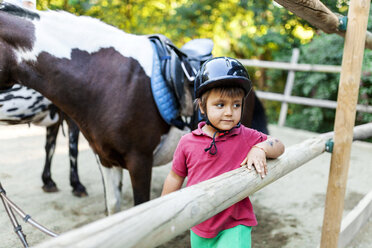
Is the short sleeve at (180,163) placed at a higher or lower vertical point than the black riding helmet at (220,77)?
lower

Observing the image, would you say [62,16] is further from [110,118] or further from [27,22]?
[110,118]

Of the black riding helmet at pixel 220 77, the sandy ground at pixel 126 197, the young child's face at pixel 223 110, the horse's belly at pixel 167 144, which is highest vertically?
the black riding helmet at pixel 220 77

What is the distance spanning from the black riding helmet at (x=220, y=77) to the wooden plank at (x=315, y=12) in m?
0.39

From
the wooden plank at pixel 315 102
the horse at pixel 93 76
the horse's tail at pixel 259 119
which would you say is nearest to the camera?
the horse at pixel 93 76

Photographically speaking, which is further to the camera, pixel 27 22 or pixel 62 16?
pixel 62 16

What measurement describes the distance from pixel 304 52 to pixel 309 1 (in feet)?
19.1

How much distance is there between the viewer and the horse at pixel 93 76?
5.85 ft

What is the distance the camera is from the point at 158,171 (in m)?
4.08

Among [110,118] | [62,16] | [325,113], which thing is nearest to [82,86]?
[110,118]

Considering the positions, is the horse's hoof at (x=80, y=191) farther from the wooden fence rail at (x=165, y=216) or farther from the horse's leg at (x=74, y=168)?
the wooden fence rail at (x=165, y=216)

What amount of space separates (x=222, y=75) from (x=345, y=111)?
3.07ft

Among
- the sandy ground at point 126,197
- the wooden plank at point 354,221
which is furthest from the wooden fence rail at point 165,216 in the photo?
the sandy ground at point 126,197

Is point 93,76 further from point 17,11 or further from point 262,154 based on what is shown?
point 262,154

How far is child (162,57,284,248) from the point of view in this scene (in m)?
1.20
